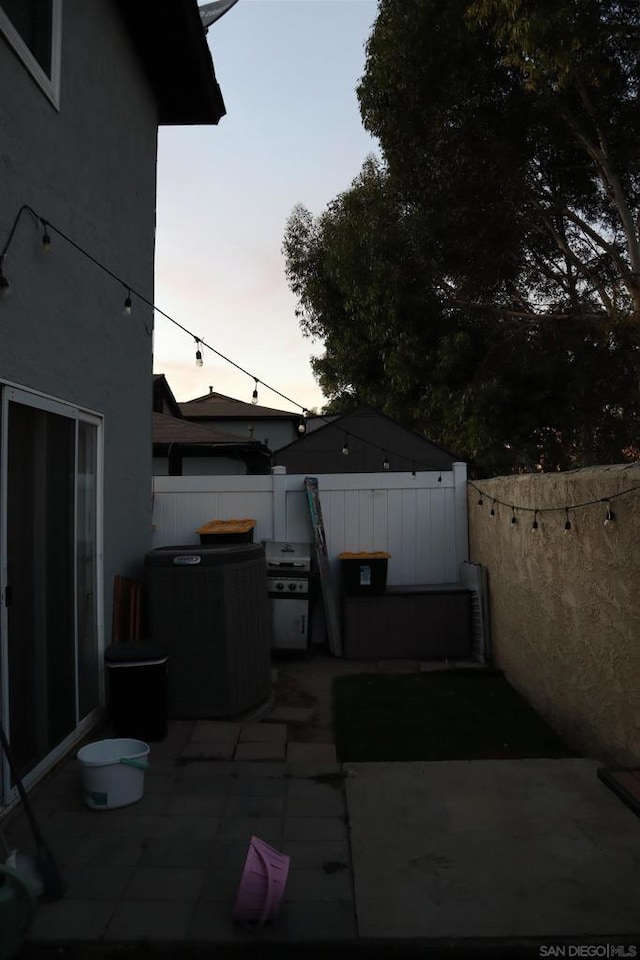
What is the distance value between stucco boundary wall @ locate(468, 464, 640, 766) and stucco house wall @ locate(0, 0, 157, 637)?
118 inches

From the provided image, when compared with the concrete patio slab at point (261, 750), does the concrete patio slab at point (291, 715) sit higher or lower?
lower

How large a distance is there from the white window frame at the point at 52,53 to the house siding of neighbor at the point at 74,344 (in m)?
0.01

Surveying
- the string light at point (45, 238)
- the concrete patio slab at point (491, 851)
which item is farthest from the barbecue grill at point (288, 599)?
the string light at point (45, 238)

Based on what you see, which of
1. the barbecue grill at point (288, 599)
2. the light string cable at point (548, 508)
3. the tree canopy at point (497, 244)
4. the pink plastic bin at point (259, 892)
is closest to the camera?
the pink plastic bin at point (259, 892)

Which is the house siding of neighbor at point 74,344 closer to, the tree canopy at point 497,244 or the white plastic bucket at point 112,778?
the white plastic bucket at point 112,778

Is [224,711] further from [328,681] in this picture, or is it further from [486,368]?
[486,368]

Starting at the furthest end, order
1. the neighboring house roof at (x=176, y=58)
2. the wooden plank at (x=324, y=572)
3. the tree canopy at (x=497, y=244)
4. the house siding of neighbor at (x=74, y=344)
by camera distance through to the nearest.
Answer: the tree canopy at (x=497, y=244), the wooden plank at (x=324, y=572), the neighboring house roof at (x=176, y=58), the house siding of neighbor at (x=74, y=344)

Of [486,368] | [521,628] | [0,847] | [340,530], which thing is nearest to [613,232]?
[486,368]

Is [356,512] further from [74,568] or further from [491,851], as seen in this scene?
[491,851]

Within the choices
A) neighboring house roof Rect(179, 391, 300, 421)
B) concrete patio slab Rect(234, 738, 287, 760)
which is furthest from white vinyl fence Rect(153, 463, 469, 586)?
neighboring house roof Rect(179, 391, 300, 421)

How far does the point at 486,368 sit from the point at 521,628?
632cm

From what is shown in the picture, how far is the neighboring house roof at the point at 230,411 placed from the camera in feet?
75.8

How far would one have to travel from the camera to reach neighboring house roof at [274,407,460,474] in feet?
45.1

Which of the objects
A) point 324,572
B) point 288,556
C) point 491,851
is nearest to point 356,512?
point 324,572
